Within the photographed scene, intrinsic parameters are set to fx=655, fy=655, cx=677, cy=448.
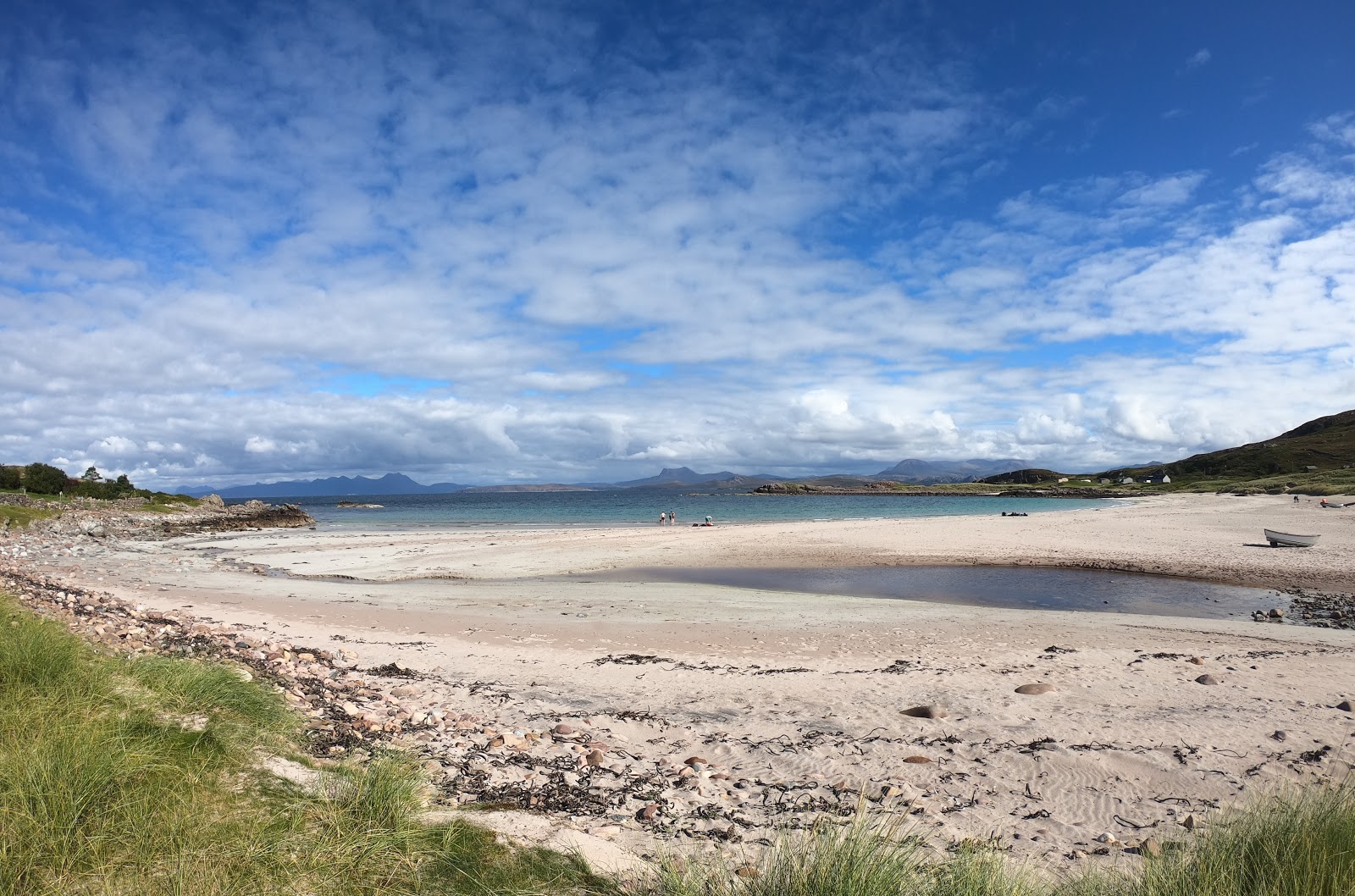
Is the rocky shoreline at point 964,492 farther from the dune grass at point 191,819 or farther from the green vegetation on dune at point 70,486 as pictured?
the dune grass at point 191,819

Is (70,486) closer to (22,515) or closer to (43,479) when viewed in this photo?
(43,479)

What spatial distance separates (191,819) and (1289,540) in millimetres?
40443

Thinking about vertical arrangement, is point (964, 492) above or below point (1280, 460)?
below

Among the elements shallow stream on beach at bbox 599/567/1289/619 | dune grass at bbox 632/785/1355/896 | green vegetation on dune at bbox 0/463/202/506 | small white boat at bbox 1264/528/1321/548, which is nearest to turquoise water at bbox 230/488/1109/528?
green vegetation on dune at bbox 0/463/202/506

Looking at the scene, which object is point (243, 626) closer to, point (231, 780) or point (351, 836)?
point (231, 780)

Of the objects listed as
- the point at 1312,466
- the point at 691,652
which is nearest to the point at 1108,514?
the point at 691,652

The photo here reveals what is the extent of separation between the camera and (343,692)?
31.2 ft

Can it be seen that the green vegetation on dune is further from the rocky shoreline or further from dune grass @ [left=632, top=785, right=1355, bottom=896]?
the rocky shoreline

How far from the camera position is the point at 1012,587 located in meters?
23.2

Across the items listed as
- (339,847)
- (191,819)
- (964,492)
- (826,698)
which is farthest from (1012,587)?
(964,492)

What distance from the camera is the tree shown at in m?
66.2

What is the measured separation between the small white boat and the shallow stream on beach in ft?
35.9

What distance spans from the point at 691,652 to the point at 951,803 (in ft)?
24.0

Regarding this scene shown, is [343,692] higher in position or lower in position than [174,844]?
lower
